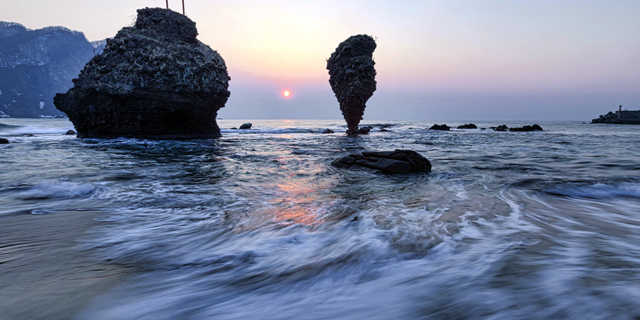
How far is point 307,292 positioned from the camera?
89.9 inches

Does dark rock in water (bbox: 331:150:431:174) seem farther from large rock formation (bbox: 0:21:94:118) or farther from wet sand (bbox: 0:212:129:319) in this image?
large rock formation (bbox: 0:21:94:118)

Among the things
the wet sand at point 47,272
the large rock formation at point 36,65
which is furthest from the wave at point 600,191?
the large rock formation at point 36,65

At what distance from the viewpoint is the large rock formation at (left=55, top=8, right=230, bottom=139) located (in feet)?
68.9

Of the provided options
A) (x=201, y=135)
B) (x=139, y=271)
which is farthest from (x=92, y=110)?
(x=139, y=271)

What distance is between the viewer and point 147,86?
21219 millimetres

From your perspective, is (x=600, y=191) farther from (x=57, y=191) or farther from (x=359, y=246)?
(x=57, y=191)

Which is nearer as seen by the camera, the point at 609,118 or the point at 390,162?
the point at 390,162

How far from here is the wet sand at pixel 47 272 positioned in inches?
75.4

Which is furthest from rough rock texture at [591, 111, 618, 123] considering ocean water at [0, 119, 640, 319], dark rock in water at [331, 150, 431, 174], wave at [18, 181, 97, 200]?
wave at [18, 181, 97, 200]

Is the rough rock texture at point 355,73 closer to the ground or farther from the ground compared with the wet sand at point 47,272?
farther from the ground

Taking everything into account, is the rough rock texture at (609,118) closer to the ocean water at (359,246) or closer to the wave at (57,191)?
the ocean water at (359,246)

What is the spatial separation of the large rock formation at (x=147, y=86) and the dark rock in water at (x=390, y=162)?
17416 millimetres

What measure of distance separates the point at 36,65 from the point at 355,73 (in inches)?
8314

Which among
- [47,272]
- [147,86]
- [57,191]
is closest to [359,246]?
[47,272]
